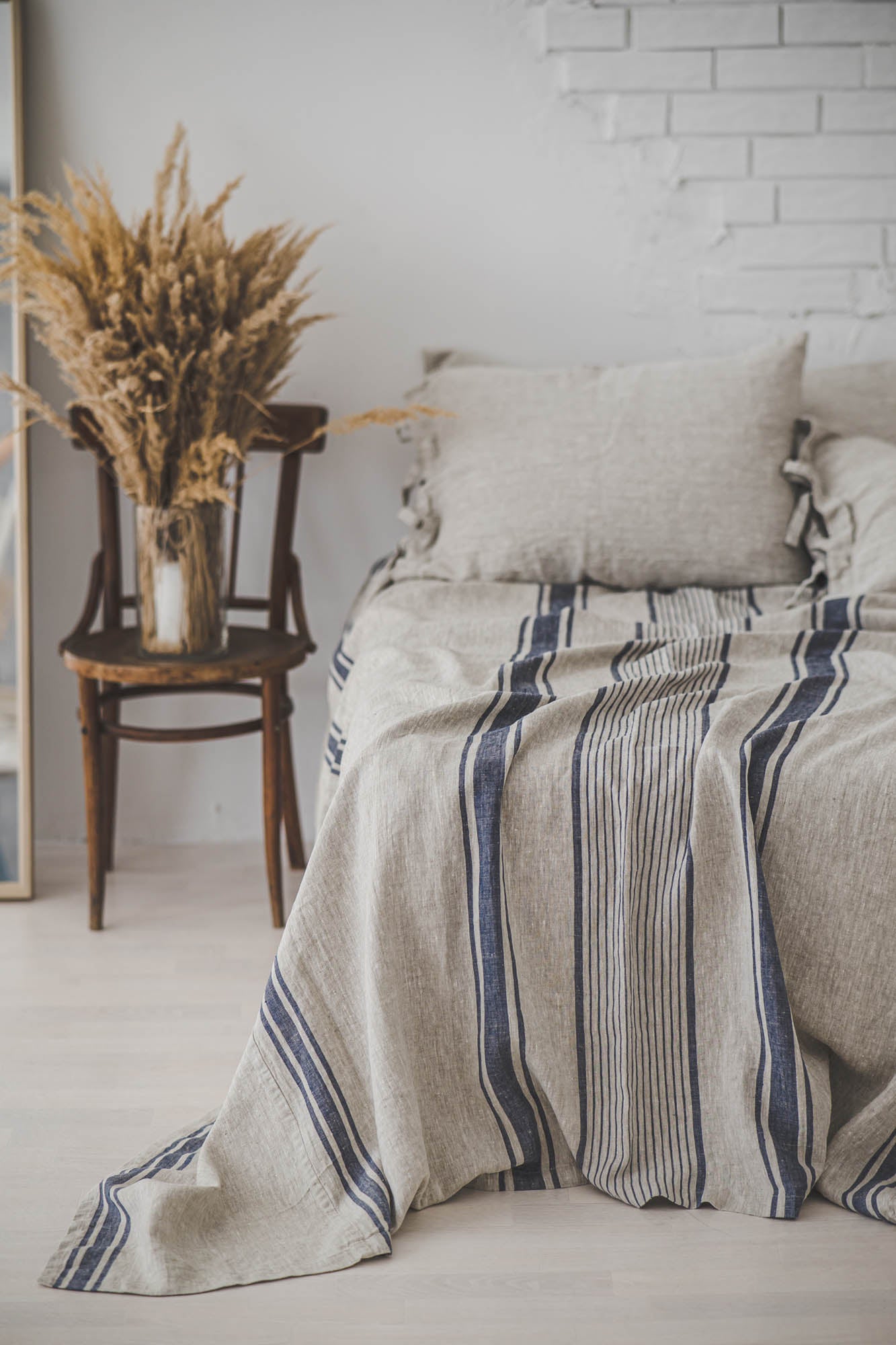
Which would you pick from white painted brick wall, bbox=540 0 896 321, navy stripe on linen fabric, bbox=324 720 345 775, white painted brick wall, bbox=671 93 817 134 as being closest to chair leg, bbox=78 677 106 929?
navy stripe on linen fabric, bbox=324 720 345 775

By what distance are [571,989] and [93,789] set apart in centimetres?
110

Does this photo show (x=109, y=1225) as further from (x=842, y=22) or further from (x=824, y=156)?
(x=842, y=22)

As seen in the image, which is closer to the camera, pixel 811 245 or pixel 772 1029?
pixel 772 1029

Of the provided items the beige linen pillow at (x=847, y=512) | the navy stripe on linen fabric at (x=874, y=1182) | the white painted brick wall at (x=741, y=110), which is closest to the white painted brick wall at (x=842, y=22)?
the white painted brick wall at (x=741, y=110)

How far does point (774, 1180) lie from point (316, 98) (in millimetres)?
2122

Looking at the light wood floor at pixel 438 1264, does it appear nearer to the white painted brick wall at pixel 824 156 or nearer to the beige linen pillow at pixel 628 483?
the beige linen pillow at pixel 628 483

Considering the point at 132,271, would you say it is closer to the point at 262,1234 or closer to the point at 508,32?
the point at 508,32

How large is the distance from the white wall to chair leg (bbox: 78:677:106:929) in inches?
18.2

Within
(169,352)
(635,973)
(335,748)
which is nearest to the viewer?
(635,973)

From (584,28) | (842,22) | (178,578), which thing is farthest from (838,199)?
(178,578)

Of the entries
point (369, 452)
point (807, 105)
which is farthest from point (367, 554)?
point (807, 105)

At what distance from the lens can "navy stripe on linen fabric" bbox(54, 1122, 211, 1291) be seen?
1.26 meters

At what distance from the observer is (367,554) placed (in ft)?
8.55

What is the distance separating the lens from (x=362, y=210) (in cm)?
246
